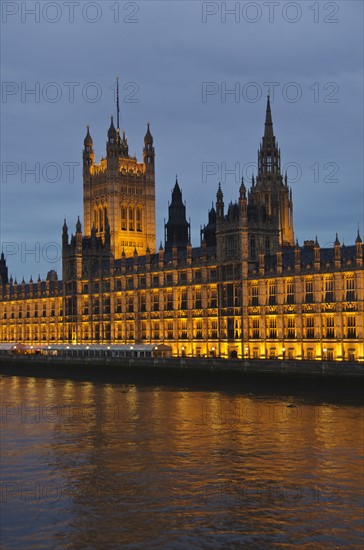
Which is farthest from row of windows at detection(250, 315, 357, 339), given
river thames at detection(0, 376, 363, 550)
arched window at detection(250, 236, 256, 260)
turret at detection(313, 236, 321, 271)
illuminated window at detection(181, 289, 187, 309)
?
river thames at detection(0, 376, 363, 550)

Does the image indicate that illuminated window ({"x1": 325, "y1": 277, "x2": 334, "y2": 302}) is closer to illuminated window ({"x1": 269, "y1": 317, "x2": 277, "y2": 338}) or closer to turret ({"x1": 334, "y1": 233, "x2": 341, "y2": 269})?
turret ({"x1": 334, "y1": 233, "x2": 341, "y2": 269})

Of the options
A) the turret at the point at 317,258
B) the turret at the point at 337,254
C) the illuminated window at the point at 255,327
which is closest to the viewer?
the turret at the point at 337,254

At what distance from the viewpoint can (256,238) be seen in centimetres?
14588

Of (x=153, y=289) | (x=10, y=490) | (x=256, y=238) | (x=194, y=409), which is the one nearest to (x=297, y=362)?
(x=194, y=409)

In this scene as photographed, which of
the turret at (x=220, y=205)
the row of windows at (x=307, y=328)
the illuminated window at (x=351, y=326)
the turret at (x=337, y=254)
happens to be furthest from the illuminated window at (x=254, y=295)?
the illuminated window at (x=351, y=326)

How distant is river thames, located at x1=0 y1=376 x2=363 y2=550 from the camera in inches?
1779

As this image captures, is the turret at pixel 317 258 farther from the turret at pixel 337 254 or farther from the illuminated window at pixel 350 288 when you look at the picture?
the illuminated window at pixel 350 288

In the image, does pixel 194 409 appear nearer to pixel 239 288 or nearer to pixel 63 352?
pixel 239 288

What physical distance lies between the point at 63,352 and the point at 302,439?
378 feet

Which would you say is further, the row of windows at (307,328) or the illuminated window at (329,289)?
the illuminated window at (329,289)

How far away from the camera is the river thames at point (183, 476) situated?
148 feet

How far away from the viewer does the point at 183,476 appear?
57312 mm

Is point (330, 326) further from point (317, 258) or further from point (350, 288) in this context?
point (317, 258)

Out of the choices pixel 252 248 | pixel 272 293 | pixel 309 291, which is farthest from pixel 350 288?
pixel 252 248
